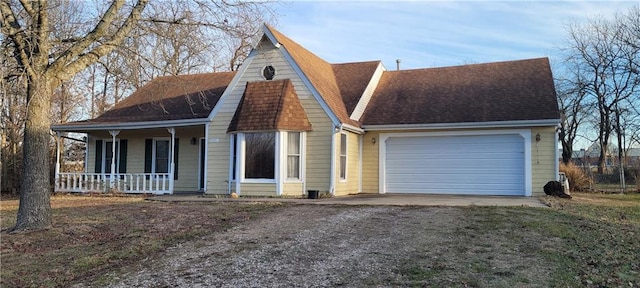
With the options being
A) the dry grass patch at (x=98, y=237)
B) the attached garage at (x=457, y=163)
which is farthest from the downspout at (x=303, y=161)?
the attached garage at (x=457, y=163)

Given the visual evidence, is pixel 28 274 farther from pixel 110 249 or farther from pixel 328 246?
pixel 328 246

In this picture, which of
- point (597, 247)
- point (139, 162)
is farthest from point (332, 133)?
point (597, 247)

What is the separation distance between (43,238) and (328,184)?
8536 millimetres

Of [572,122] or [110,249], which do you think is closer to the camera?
[110,249]

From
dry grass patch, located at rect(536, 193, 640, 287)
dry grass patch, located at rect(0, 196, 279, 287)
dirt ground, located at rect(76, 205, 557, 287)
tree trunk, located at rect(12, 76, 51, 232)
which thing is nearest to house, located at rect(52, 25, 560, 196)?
dry grass patch, located at rect(0, 196, 279, 287)

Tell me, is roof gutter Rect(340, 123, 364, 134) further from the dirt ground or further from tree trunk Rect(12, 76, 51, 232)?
tree trunk Rect(12, 76, 51, 232)

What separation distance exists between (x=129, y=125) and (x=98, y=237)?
34.1ft

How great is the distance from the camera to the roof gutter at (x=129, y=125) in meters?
17.0

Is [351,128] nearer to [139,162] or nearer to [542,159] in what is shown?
[542,159]

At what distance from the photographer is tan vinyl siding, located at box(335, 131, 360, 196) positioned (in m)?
15.6

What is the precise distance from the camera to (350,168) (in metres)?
16.7

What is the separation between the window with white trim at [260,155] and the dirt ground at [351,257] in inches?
220

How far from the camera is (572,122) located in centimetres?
3791

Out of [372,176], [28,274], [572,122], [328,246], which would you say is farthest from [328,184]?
[572,122]
